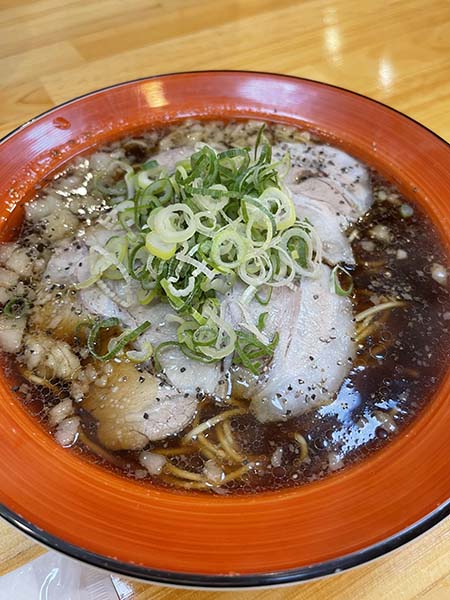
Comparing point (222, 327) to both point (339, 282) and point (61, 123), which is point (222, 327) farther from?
point (61, 123)

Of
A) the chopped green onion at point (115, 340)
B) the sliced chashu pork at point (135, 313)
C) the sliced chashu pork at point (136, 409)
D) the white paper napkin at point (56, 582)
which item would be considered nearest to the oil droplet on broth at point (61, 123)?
the sliced chashu pork at point (135, 313)

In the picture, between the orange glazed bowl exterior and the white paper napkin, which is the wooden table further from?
the white paper napkin

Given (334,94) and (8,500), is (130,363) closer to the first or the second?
(8,500)

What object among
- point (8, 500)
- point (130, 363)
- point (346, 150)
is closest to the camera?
point (8, 500)

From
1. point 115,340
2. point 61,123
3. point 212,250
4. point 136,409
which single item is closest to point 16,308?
point 115,340

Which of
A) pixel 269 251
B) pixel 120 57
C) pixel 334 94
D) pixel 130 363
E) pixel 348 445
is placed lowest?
pixel 348 445

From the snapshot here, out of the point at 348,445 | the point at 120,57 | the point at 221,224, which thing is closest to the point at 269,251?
the point at 221,224
